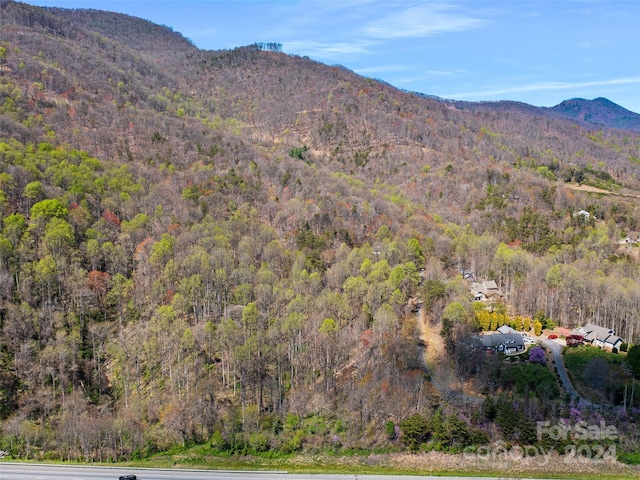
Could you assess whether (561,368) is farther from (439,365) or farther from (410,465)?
(410,465)

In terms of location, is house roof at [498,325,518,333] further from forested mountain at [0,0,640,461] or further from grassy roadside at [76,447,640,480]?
grassy roadside at [76,447,640,480]

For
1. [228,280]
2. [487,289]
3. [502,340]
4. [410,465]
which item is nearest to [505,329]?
[502,340]

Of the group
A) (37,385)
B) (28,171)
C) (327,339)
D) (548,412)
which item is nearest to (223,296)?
(327,339)

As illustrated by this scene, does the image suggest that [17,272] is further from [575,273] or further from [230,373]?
[575,273]

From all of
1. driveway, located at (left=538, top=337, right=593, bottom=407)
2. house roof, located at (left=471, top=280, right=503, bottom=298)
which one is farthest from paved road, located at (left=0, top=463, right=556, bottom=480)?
house roof, located at (left=471, top=280, right=503, bottom=298)

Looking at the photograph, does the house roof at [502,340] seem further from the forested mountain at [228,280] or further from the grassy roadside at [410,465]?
the grassy roadside at [410,465]

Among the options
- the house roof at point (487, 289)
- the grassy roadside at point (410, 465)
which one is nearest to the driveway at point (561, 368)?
the grassy roadside at point (410, 465)

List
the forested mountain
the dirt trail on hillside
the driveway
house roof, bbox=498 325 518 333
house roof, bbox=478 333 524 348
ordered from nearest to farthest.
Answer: the forested mountain < the driveway < the dirt trail on hillside < house roof, bbox=478 333 524 348 < house roof, bbox=498 325 518 333
